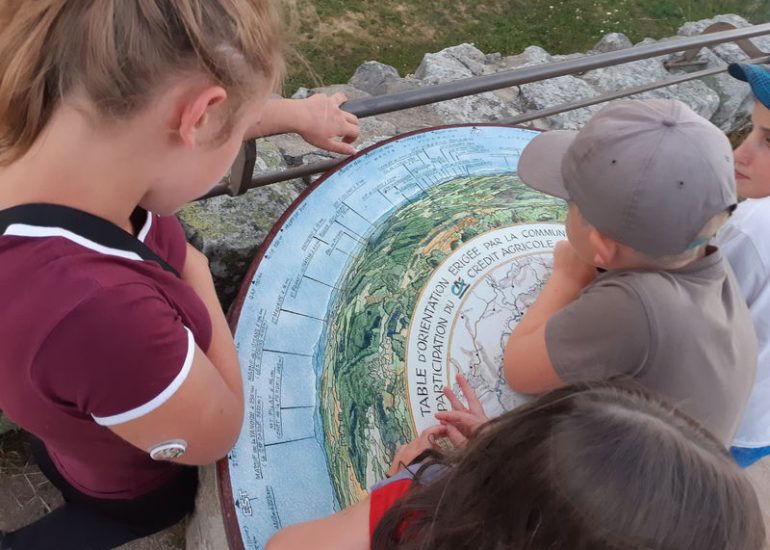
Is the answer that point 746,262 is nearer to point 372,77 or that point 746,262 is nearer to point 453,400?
point 453,400

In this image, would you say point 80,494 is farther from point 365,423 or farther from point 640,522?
point 640,522

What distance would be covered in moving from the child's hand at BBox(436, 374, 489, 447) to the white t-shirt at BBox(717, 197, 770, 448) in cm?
82

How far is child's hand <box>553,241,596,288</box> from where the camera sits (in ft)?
5.53

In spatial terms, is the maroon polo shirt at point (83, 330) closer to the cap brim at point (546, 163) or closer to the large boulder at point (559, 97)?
the cap brim at point (546, 163)

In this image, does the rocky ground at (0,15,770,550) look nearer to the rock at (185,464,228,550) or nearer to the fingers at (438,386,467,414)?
the rock at (185,464,228,550)

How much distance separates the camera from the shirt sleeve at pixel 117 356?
90 cm

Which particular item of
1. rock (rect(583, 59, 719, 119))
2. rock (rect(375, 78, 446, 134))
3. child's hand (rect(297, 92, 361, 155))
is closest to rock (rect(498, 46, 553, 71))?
rock (rect(583, 59, 719, 119))

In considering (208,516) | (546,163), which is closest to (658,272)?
(546,163)

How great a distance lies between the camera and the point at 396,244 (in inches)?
76.3

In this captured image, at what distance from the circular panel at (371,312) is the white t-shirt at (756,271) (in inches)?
21.2

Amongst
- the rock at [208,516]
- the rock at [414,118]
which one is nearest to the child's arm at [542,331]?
the rock at [208,516]

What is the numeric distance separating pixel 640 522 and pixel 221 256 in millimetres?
1504

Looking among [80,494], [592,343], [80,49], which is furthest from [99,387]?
[592,343]

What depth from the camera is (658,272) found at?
139cm
